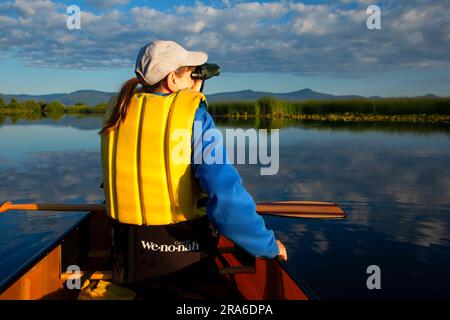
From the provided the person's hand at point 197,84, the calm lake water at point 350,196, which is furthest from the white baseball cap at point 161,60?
the calm lake water at point 350,196

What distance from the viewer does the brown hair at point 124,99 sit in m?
1.73

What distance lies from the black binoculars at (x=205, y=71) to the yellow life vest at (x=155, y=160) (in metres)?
0.16

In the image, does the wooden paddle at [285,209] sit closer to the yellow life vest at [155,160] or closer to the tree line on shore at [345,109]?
the yellow life vest at [155,160]

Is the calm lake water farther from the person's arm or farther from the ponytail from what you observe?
the ponytail

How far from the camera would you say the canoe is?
79.6 inches

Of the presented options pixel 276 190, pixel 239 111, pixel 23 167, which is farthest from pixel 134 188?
pixel 239 111

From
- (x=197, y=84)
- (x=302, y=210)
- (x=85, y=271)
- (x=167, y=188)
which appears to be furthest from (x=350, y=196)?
(x=167, y=188)

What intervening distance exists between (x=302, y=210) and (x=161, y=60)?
167cm

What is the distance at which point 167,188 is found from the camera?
1688 millimetres

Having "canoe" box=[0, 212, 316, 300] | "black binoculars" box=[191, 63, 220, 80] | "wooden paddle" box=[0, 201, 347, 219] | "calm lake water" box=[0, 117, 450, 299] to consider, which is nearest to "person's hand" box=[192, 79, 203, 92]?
"black binoculars" box=[191, 63, 220, 80]

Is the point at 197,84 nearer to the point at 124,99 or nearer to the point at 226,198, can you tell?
the point at 124,99
